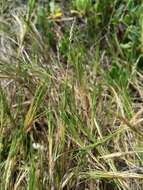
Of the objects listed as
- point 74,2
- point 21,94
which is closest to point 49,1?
point 74,2

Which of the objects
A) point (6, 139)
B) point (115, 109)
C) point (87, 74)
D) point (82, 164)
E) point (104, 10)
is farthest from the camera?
point (104, 10)

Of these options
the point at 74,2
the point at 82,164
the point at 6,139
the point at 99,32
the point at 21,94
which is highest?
the point at 74,2

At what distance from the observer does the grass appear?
1.65m

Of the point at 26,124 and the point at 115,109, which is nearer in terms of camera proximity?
the point at 26,124

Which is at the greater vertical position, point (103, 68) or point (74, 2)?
point (74, 2)

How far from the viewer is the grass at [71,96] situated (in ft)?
5.42

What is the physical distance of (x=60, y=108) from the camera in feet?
5.66

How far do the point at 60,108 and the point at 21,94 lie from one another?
8.2 inches

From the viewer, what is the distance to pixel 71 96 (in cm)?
179

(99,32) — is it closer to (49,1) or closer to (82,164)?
(49,1)

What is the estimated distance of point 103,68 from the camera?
2.07 m

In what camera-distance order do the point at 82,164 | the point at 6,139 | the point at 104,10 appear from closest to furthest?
1. the point at 82,164
2. the point at 6,139
3. the point at 104,10

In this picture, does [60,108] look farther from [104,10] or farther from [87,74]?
[104,10]

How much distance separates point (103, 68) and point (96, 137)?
0.40 m
